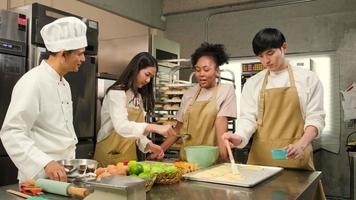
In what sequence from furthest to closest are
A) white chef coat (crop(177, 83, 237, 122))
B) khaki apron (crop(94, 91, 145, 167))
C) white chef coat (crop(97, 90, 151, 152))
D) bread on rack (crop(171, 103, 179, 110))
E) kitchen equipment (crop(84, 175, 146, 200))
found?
1. bread on rack (crop(171, 103, 179, 110))
2. khaki apron (crop(94, 91, 145, 167))
3. white chef coat (crop(177, 83, 237, 122))
4. white chef coat (crop(97, 90, 151, 152))
5. kitchen equipment (crop(84, 175, 146, 200))

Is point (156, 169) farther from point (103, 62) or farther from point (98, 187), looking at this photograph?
point (103, 62)

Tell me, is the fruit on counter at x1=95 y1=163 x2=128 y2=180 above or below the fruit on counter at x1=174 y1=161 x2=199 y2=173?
above

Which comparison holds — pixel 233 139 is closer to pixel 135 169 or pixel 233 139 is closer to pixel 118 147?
pixel 135 169

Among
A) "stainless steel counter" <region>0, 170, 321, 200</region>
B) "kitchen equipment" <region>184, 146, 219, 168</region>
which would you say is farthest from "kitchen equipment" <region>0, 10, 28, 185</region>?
"kitchen equipment" <region>184, 146, 219, 168</region>

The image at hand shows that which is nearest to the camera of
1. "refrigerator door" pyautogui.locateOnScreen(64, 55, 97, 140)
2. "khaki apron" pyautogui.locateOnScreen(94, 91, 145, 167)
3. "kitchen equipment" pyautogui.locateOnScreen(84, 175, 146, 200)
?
"kitchen equipment" pyautogui.locateOnScreen(84, 175, 146, 200)

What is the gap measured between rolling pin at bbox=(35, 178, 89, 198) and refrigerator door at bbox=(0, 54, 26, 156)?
131 centimetres

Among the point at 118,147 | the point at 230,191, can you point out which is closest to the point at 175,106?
the point at 118,147

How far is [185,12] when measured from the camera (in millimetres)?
5023

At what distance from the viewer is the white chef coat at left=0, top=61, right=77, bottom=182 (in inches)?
53.1

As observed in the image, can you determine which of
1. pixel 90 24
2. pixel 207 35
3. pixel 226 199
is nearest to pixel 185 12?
pixel 207 35

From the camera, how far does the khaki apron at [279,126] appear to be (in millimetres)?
1751

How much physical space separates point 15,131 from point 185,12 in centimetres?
402

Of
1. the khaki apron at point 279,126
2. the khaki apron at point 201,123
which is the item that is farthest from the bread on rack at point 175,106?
the khaki apron at point 279,126

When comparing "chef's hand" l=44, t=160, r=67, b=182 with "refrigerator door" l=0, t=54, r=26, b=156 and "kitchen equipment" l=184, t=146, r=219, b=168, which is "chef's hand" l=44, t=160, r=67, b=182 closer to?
"kitchen equipment" l=184, t=146, r=219, b=168
